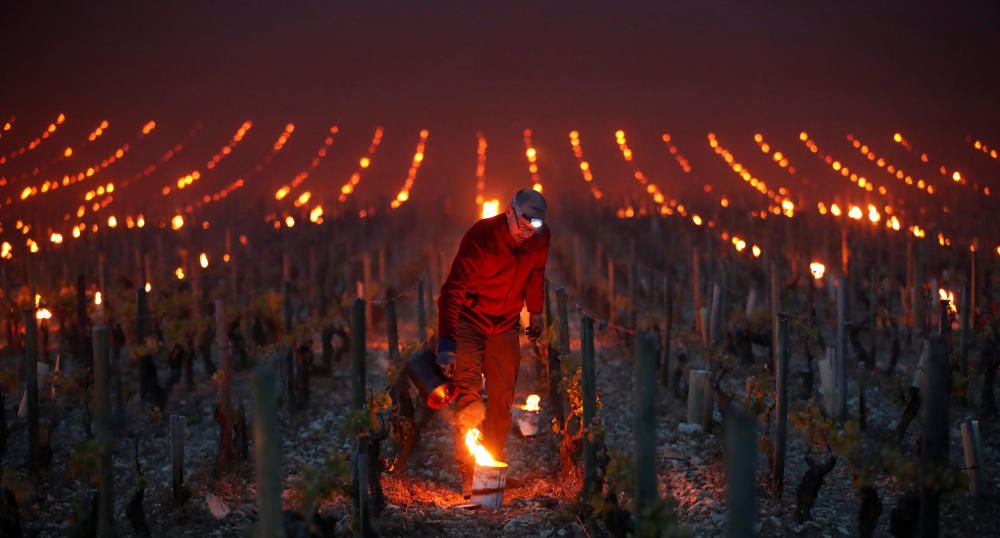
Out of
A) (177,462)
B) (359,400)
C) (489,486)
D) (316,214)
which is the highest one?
(316,214)

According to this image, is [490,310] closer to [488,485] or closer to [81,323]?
[488,485]

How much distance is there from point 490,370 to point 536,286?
22.6 inches

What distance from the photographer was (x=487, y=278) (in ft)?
16.8

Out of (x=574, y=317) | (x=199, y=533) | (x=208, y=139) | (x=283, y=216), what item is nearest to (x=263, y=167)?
(x=208, y=139)

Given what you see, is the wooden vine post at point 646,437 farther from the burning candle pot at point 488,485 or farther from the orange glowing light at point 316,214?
the orange glowing light at point 316,214

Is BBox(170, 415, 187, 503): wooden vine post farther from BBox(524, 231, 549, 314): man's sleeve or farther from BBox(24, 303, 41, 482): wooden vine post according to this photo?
BBox(524, 231, 549, 314): man's sleeve

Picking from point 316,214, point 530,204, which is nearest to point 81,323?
point 530,204

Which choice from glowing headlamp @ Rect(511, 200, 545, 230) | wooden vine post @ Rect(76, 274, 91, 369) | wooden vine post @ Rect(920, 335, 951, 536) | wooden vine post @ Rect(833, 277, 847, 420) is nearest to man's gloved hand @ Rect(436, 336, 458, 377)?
glowing headlamp @ Rect(511, 200, 545, 230)

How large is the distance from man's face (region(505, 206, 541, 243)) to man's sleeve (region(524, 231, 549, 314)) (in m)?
0.24

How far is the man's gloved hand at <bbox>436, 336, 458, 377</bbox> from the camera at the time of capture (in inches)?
197

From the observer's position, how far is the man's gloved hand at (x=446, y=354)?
502cm

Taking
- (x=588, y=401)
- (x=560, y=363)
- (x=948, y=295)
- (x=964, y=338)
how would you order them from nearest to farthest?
(x=588, y=401) → (x=560, y=363) → (x=964, y=338) → (x=948, y=295)

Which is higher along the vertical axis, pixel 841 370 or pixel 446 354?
pixel 446 354

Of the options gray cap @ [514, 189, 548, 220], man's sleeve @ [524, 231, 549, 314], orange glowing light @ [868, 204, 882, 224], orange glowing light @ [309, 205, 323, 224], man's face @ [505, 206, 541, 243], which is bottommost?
man's sleeve @ [524, 231, 549, 314]
